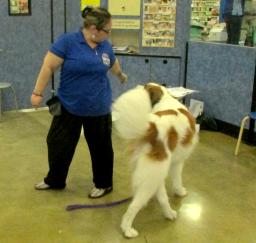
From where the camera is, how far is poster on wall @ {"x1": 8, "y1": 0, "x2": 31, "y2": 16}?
15.8 ft

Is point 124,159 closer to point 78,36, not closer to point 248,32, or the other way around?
point 78,36

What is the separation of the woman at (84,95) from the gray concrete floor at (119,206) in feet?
0.65

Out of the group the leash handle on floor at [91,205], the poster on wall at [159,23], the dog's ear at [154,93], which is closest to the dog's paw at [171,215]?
the leash handle on floor at [91,205]

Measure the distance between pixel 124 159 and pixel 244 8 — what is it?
2.14 m

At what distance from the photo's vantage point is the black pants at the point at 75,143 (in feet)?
8.92

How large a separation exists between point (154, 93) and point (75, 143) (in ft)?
2.21

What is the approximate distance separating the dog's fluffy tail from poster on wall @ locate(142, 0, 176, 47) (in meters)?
2.51

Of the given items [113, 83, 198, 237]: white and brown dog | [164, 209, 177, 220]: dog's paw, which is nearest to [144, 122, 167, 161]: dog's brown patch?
[113, 83, 198, 237]: white and brown dog

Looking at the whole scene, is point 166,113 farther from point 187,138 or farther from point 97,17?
point 97,17

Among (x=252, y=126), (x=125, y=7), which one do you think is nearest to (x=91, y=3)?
(x=125, y=7)

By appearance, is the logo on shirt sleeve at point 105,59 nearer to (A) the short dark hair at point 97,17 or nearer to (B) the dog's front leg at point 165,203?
(A) the short dark hair at point 97,17

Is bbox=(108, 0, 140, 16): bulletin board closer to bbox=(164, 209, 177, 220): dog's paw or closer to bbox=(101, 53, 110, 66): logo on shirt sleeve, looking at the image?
bbox=(101, 53, 110, 66): logo on shirt sleeve

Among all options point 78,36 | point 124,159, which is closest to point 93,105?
point 78,36

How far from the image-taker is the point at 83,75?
2.57 meters
